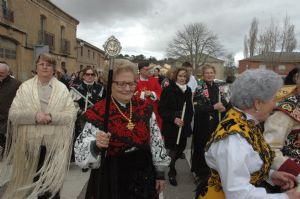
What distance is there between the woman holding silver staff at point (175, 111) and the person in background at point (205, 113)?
17 cm

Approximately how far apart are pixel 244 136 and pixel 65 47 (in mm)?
31928

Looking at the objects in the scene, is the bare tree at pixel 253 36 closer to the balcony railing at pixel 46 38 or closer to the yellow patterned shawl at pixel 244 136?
the balcony railing at pixel 46 38

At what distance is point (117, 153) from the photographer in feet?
8.80

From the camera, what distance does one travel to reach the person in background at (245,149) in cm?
196

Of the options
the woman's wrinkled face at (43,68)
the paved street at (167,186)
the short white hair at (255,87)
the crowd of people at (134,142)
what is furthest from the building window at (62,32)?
the short white hair at (255,87)

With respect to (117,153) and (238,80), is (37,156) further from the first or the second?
(238,80)

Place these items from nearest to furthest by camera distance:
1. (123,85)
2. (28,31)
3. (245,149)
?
(245,149)
(123,85)
(28,31)

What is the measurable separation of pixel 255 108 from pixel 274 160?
0.47 meters

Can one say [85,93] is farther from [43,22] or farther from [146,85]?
[43,22]

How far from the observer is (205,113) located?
5.78m

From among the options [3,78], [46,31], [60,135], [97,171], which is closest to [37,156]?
[60,135]

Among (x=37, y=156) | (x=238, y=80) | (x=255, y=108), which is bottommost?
(x=37, y=156)

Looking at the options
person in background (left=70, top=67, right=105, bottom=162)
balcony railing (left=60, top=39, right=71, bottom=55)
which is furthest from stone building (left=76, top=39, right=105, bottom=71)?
person in background (left=70, top=67, right=105, bottom=162)

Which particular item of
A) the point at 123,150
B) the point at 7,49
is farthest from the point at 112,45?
the point at 7,49
